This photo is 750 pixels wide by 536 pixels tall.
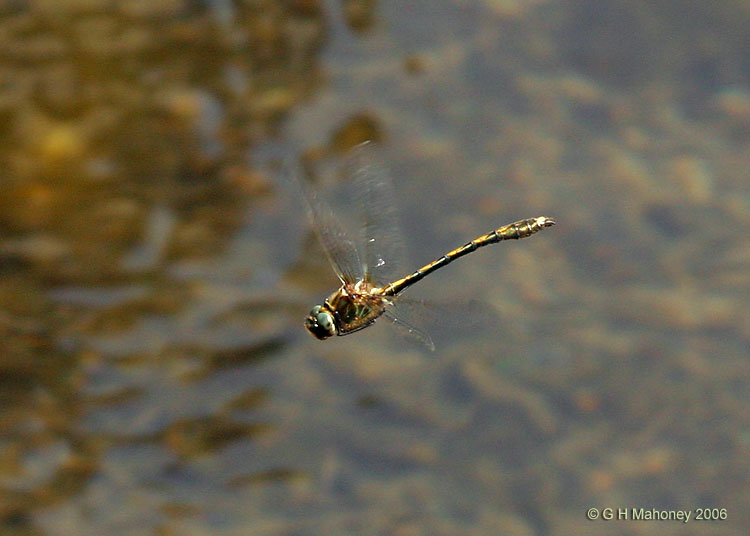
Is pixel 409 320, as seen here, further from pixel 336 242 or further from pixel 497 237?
pixel 497 237

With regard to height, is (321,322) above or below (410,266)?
below

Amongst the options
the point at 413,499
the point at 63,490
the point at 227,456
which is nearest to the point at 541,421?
the point at 413,499

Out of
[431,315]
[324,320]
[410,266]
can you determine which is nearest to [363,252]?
[324,320]

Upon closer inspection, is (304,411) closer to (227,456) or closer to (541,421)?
(227,456)

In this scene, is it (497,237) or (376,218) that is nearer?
(376,218)

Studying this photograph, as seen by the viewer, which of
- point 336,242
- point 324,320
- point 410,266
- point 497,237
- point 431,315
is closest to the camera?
point 431,315

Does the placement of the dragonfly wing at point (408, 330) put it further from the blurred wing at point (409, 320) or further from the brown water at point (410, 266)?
the brown water at point (410, 266)
